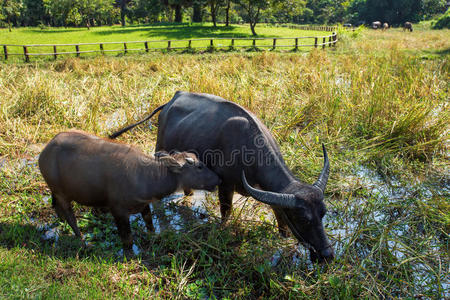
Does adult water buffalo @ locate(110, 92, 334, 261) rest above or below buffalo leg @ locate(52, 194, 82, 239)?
above

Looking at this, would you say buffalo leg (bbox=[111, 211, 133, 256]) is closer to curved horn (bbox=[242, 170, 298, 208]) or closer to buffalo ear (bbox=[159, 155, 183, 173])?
buffalo ear (bbox=[159, 155, 183, 173])

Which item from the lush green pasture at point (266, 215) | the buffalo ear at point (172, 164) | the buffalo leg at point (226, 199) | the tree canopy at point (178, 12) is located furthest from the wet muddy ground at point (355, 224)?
the tree canopy at point (178, 12)

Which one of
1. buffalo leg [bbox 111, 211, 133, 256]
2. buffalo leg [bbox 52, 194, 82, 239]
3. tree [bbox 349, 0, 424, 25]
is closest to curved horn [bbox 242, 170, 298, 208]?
buffalo leg [bbox 111, 211, 133, 256]

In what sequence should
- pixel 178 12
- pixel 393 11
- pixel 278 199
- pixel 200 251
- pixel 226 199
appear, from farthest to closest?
pixel 393 11 < pixel 178 12 < pixel 226 199 < pixel 200 251 < pixel 278 199

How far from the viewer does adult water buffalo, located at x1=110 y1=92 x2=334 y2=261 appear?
303 centimetres

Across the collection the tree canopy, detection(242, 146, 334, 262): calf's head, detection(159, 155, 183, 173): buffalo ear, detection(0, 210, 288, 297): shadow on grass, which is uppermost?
the tree canopy

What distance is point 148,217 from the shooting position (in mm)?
3967

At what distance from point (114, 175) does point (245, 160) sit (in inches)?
58.3

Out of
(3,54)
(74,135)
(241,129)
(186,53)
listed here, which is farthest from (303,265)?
(3,54)

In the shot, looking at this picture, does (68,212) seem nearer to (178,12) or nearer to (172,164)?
(172,164)

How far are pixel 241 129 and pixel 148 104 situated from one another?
4513 millimetres

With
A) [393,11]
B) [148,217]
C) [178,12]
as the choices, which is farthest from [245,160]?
[393,11]

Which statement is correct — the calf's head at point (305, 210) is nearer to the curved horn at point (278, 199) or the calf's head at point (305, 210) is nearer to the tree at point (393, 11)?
the curved horn at point (278, 199)

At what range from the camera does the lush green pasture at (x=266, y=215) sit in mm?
3170
